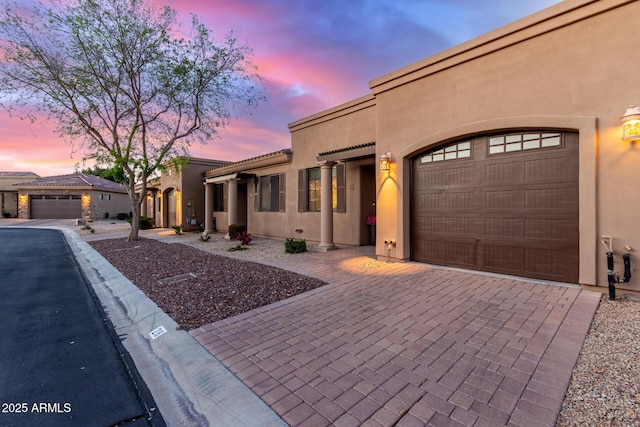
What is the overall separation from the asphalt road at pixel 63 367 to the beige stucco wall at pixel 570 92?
20.9 feet

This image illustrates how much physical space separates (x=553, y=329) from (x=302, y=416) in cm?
315

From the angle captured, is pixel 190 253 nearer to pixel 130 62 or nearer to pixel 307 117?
pixel 307 117

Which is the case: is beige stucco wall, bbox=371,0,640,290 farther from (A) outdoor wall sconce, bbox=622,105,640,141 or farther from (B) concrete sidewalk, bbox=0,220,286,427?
(B) concrete sidewalk, bbox=0,220,286,427

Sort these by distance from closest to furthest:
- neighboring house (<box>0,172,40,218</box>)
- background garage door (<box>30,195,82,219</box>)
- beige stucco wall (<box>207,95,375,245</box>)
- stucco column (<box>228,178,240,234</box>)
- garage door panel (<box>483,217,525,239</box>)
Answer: garage door panel (<box>483,217,525,239</box>)
beige stucco wall (<box>207,95,375,245</box>)
stucco column (<box>228,178,240,234</box>)
background garage door (<box>30,195,82,219</box>)
neighboring house (<box>0,172,40,218</box>)

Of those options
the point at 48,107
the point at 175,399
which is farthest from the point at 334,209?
the point at 48,107

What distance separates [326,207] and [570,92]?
6440mm

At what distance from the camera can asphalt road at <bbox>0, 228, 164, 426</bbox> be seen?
2.19 meters

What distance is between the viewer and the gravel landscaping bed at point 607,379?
1962mm

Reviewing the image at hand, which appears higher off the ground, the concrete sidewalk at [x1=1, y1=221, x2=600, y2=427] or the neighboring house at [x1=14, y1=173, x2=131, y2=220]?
the neighboring house at [x1=14, y1=173, x2=131, y2=220]

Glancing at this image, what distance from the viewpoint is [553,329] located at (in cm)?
332

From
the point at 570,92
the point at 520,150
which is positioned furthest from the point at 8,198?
the point at 570,92

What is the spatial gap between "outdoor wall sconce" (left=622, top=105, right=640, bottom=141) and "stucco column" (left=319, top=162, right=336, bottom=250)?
22.2 ft

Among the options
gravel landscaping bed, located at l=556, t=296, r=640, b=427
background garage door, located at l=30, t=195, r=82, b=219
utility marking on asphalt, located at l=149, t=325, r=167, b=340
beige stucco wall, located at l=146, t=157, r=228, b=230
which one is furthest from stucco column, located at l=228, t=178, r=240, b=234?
background garage door, located at l=30, t=195, r=82, b=219

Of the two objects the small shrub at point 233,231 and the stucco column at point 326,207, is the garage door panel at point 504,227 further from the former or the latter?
the small shrub at point 233,231
